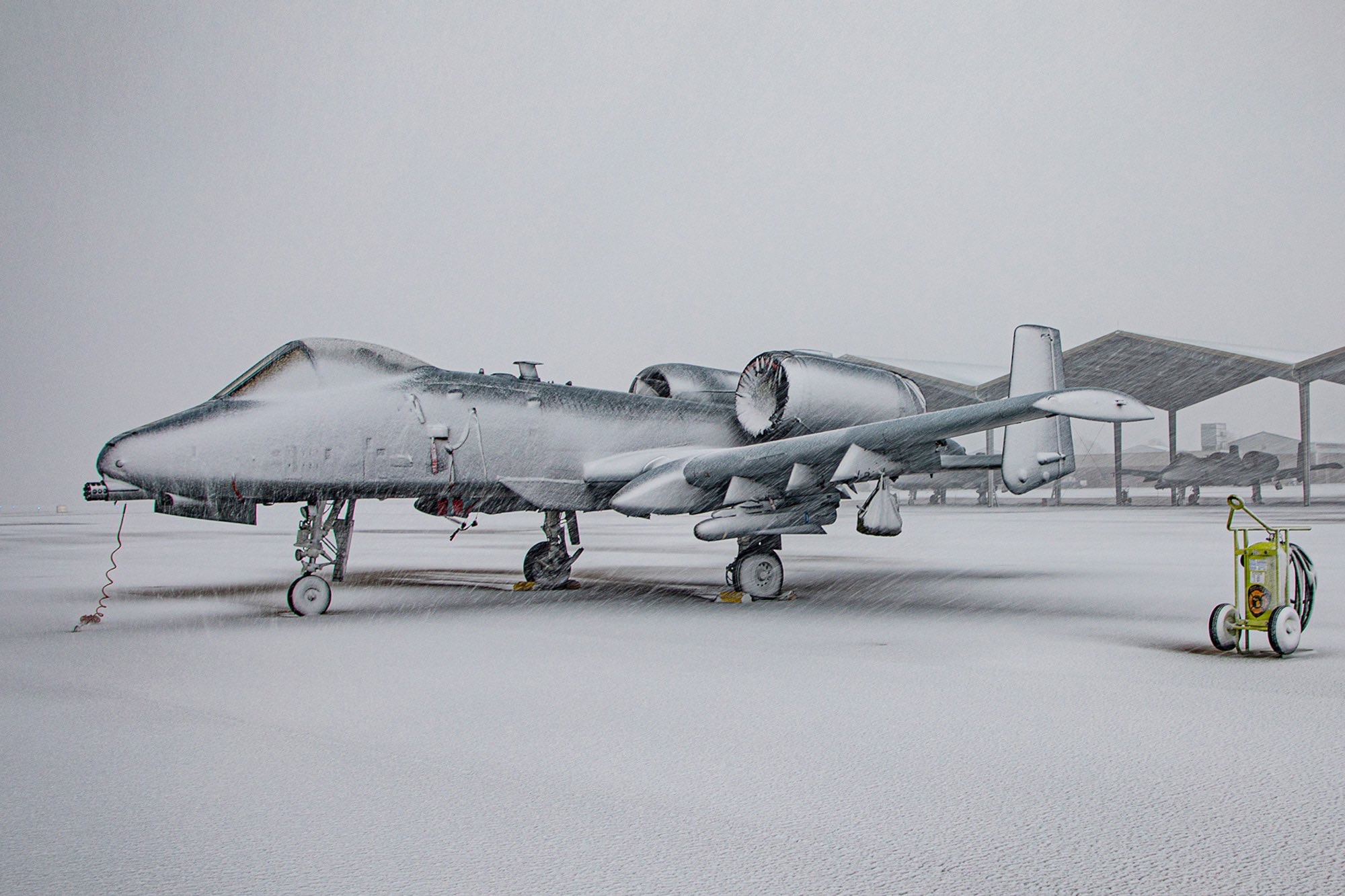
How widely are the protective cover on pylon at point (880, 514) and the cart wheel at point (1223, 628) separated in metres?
2.68

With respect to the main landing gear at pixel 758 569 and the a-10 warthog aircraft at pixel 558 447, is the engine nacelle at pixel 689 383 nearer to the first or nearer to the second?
the a-10 warthog aircraft at pixel 558 447

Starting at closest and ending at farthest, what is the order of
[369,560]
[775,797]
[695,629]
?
[775,797] < [695,629] < [369,560]

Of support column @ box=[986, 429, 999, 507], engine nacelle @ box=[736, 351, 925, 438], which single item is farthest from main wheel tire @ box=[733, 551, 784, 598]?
support column @ box=[986, 429, 999, 507]

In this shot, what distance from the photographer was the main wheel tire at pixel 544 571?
10891 millimetres

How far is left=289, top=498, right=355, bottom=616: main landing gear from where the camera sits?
8.25 metres

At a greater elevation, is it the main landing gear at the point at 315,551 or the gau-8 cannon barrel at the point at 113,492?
the gau-8 cannon barrel at the point at 113,492

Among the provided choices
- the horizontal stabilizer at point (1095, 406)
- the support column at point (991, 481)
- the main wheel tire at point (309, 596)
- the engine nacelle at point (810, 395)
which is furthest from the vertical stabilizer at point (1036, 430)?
the support column at point (991, 481)

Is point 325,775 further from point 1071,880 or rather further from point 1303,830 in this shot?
point 1303,830

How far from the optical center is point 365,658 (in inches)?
244

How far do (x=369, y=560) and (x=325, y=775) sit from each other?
39.8 feet

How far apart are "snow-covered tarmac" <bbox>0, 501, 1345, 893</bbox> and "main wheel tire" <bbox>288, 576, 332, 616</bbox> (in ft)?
0.48

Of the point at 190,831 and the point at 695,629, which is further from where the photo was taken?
the point at 695,629

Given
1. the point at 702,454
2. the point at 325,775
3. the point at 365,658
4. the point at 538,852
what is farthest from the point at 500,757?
the point at 702,454

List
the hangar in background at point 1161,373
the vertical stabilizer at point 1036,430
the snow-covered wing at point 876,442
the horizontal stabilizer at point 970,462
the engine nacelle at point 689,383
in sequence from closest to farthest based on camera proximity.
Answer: the snow-covered wing at point 876,442 < the vertical stabilizer at point 1036,430 < the horizontal stabilizer at point 970,462 < the engine nacelle at point 689,383 < the hangar in background at point 1161,373
